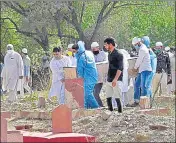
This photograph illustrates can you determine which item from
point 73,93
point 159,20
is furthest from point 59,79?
point 159,20

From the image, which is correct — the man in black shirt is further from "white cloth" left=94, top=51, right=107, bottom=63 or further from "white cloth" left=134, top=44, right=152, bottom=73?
"white cloth" left=94, top=51, right=107, bottom=63

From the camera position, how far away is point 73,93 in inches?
576

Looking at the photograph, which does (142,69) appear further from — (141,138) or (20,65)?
(141,138)

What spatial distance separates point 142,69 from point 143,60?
21 cm

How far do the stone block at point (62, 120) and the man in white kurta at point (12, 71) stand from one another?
9.21m

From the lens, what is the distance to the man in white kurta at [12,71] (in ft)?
60.3

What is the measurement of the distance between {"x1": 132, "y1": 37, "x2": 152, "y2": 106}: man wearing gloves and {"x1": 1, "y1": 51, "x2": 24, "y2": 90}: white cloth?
354 cm

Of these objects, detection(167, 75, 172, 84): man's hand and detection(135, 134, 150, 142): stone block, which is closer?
detection(135, 134, 150, 142): stone block

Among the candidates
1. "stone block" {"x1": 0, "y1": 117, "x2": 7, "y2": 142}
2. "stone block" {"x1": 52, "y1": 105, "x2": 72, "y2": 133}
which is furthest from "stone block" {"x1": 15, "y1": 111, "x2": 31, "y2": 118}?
"stone block" {"x1": 0, "y1": 117, "x2": 7, "y2": 142}

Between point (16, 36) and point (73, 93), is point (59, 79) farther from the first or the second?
point (16, 36)

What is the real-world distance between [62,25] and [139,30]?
6246mm

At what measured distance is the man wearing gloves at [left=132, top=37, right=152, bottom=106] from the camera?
15.6 meters

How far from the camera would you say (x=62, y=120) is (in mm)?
9211

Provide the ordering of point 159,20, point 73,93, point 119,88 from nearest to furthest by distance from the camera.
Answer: point 119,88, point 73,93, point 159,20
